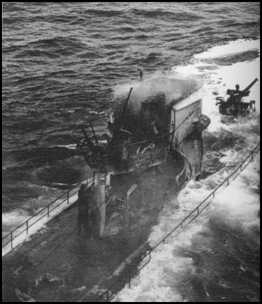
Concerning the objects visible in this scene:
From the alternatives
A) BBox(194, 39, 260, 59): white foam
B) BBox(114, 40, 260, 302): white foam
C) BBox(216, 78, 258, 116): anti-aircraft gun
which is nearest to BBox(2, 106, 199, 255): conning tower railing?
BBox(114, 40, 260, 302): white foam

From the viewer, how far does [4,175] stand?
36.1 metres

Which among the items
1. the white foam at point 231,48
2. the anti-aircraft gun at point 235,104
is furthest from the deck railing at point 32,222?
the white foam at point 231,48

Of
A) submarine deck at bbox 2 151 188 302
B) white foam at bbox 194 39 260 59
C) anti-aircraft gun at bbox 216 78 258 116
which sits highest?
white foam at bbox 194 39 260 59

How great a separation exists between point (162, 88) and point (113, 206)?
15.6 meters

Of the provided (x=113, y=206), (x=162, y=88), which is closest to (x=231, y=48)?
(x=162, y=88)

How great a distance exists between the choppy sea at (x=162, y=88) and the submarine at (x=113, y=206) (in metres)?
1.48

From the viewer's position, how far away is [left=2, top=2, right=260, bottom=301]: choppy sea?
1073 inches

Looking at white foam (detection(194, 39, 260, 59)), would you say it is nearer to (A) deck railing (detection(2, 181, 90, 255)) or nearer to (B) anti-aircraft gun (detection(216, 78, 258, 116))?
(B) anti-aircraft gun (detection(216, 78, 258, 116))

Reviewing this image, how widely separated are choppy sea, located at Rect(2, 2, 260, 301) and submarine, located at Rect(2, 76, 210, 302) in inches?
58.3

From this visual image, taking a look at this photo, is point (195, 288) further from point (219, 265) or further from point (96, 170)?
point (96, 170)

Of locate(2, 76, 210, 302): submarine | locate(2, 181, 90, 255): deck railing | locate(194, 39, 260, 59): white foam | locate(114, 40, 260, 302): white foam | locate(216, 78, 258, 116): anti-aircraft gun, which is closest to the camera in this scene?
locate(2, 76, 210, 302): submarine

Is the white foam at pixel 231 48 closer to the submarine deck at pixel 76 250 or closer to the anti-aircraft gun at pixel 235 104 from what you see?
the anti-aircraft gun at pixel 235 104

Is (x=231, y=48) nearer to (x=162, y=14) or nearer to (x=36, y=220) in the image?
(x=162, y=14)

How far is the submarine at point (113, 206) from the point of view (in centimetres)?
2464
